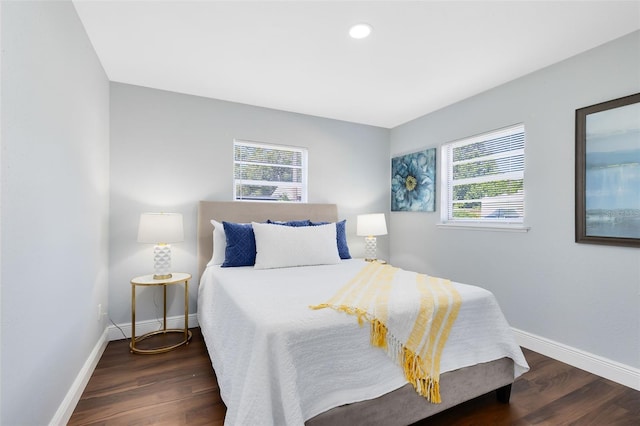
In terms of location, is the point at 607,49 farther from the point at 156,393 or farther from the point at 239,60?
the point at 156,393

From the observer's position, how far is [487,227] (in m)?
3.12

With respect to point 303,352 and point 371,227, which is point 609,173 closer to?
point 371,227

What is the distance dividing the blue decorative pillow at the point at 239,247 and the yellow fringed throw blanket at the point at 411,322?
1.19 m

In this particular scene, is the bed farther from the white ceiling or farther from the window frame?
the white ceiling

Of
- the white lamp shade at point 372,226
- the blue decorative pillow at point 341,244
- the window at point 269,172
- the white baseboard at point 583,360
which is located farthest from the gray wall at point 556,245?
the window at point 269,172

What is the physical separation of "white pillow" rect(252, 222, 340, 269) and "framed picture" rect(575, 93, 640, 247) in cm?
206

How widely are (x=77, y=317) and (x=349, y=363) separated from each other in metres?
1.75

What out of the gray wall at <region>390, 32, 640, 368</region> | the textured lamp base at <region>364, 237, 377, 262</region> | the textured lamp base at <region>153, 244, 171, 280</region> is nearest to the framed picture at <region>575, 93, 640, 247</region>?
the gray wall at <region>390, 32, 640, 368</region>

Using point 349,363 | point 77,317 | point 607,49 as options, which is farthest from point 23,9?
point 607,49

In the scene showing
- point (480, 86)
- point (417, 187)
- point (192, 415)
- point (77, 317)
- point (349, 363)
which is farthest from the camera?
point (417, 187)

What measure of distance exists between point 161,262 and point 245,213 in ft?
3.16

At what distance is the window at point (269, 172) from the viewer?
357 cm

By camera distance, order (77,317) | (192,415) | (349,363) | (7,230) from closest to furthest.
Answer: (7,230), (349,363), (192,415), (77,317)

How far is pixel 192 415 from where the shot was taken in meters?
1.79
